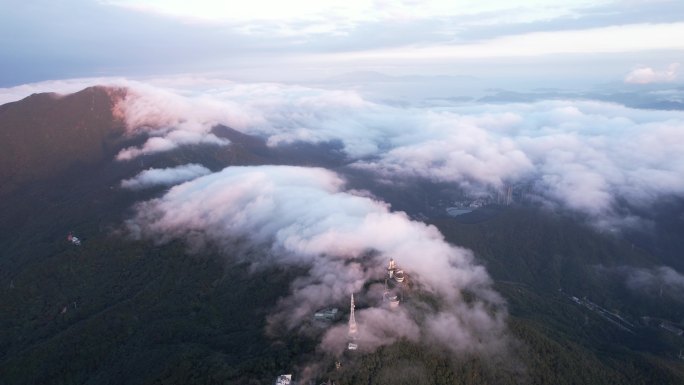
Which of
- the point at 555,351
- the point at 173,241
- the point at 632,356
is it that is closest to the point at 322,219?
the point at 173,241

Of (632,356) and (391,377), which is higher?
(391,377)

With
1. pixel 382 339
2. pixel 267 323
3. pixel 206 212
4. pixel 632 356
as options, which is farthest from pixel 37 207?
pixel 632 356

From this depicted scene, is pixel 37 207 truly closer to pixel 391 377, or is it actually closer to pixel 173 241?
pixel 173 241

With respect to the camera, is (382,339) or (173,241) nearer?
(382,339)

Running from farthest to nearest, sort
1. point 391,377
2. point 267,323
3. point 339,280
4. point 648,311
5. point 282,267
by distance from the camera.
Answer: point 648,311
point 282,267
point 339,280
point 267,323
point 391,377

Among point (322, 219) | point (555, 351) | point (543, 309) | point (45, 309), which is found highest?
point (322, 219)

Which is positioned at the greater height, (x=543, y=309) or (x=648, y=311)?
(x=543, y=309)

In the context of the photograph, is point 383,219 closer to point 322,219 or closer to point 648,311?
point 322,219

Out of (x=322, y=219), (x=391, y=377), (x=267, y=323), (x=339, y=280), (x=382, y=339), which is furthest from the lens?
(x=322, y=219)

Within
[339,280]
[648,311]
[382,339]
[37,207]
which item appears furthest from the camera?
[37,207]
